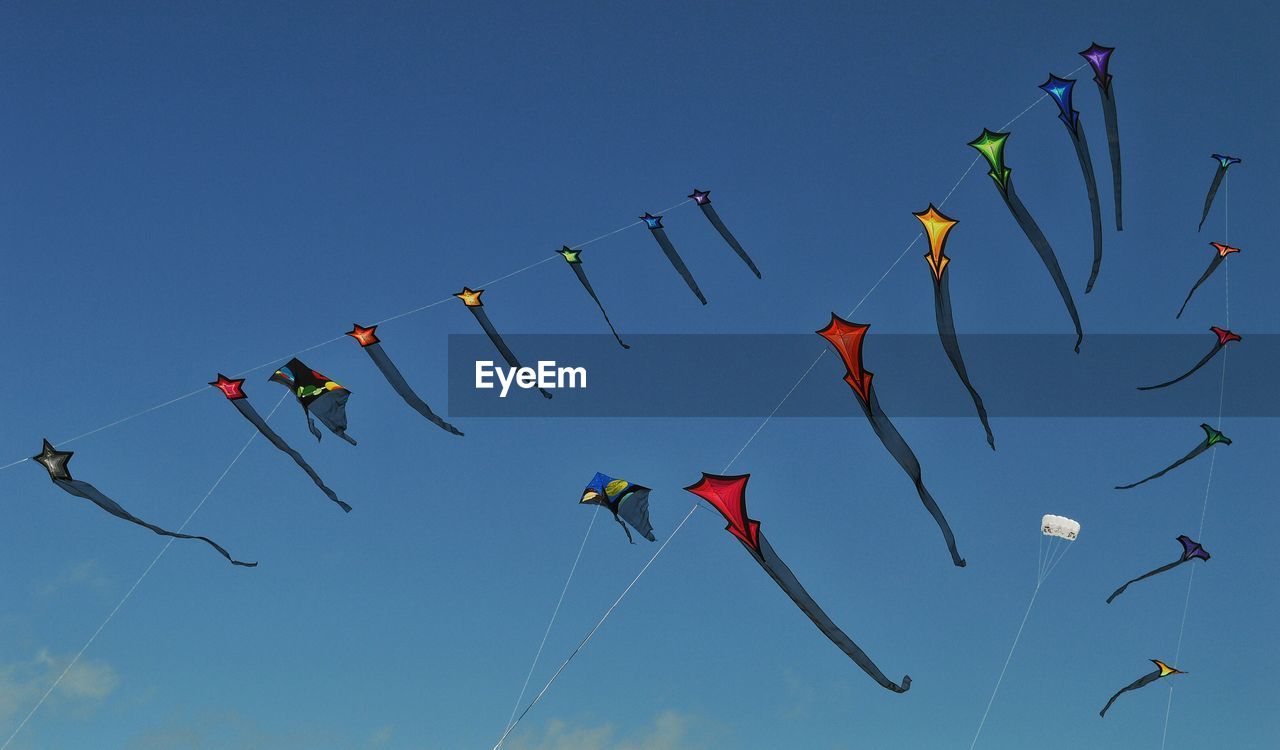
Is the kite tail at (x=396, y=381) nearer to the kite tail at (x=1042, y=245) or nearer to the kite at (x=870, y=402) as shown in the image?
the kite at (x=870, y=402)

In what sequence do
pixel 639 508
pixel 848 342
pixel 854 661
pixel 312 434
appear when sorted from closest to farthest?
pixel 854 661, pixel 848 342, pixel 312 434, pixel 639 508

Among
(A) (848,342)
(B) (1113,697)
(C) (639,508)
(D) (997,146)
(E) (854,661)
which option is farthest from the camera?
(B) (1113,697)

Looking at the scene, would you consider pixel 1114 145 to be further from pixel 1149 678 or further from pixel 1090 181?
pixel 1149 678

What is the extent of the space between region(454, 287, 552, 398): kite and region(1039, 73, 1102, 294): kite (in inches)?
509

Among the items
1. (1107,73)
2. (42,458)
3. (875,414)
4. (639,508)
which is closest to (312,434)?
(42,458)

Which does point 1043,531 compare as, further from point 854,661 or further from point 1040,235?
point 854,661

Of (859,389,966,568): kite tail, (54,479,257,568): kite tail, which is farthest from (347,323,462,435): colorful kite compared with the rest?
(859,389,966,568): kite tail

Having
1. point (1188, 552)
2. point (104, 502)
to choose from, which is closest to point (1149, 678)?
point (1188, 552)

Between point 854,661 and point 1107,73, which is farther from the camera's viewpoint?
point 1107,73

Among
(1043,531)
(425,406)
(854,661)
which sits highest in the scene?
(425,406)

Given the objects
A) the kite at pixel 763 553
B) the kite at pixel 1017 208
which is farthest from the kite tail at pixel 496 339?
the kite at pixel 1017 208

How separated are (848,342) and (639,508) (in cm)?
740

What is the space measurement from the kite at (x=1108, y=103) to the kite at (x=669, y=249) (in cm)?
1016

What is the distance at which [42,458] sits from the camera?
843 inches
